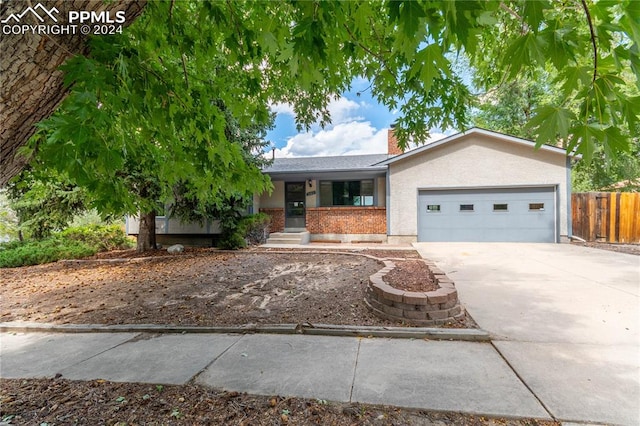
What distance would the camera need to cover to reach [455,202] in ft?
37.4

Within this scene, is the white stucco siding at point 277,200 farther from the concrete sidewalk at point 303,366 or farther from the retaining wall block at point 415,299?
the retaining wall block at point 415,299

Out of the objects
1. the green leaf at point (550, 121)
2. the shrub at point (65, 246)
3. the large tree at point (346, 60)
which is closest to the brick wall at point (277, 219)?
the shrub at point (65, 246)

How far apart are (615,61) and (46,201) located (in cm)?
1403

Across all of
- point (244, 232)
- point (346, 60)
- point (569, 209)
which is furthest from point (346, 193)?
point (346, 60)

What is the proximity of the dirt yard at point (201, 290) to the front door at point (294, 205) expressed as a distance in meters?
5.34

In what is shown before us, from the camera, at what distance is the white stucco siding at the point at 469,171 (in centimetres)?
1074

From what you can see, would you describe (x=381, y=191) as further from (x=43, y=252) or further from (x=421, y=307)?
(x=43, y=252)

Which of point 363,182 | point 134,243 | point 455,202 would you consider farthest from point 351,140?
point 134,243

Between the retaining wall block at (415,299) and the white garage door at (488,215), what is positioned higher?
the white garage door at (488,215)

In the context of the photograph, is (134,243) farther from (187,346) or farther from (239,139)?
(187,346)

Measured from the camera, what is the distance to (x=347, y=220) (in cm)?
1275

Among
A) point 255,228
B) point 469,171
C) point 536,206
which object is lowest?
point 255,228

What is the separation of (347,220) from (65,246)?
10448 mm

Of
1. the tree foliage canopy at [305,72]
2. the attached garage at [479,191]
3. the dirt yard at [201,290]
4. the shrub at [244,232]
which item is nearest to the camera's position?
the tree foliage canopy at [305,72]
